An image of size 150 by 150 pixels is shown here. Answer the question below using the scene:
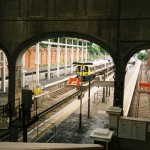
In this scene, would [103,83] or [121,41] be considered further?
[103,83]

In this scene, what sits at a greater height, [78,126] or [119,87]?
[119,87]

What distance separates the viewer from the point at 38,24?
46.2 feet

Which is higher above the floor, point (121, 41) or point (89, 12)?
point (89, 12)

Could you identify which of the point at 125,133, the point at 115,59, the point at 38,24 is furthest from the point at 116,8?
the point at 125,133

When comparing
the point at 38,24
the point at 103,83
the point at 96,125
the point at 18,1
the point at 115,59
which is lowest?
the point at 96,125

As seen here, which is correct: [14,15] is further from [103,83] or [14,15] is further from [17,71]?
[103,83]

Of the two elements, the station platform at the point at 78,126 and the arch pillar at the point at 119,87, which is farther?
the arch pillar at the point at 119,87

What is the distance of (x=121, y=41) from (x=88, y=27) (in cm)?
197

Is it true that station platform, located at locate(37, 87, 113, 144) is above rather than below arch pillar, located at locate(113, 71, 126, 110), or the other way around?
below

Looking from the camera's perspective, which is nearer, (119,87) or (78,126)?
(119,87)

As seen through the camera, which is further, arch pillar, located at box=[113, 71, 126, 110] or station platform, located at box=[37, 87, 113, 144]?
arch pillar, located at box=[113, 71, 126, 110]

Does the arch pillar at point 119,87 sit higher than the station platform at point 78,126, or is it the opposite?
the arch pillar at point 119,87

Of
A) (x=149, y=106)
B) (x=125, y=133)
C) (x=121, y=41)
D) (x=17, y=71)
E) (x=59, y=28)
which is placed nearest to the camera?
(x=125, y=133)

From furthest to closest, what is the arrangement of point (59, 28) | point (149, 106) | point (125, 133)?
point (149, 106) → point (59, 28) → point (125, 133)
